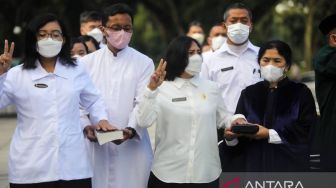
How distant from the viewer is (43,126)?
5203mm

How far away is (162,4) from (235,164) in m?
25.2

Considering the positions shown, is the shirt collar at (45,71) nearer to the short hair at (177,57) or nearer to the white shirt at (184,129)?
the white shirt at (184,129)

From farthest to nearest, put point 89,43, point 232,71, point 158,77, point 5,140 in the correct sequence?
point 5,140
point 89,43
point 232,71
point 158,77

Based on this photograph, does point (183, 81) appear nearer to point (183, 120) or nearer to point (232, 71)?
point (183, 120)

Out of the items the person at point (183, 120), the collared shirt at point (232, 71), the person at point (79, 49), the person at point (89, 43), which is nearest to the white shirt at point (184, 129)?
the person at point (183, 120)

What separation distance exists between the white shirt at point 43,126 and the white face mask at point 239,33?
2.12 m

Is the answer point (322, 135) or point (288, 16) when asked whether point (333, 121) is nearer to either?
point (322, 135)

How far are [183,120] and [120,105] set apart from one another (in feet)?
1.99

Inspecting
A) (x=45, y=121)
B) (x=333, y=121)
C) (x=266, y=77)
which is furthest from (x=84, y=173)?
(x=333, y=121)

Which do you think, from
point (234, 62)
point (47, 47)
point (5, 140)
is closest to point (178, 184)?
point (47, 47)

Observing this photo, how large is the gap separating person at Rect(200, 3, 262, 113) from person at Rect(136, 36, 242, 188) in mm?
1042

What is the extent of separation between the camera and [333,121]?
6.00 m

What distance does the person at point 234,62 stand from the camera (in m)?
6.88

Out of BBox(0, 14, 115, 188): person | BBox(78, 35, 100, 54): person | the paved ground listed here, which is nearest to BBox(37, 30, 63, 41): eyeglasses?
BBox(0, 14, 115, 188): person
